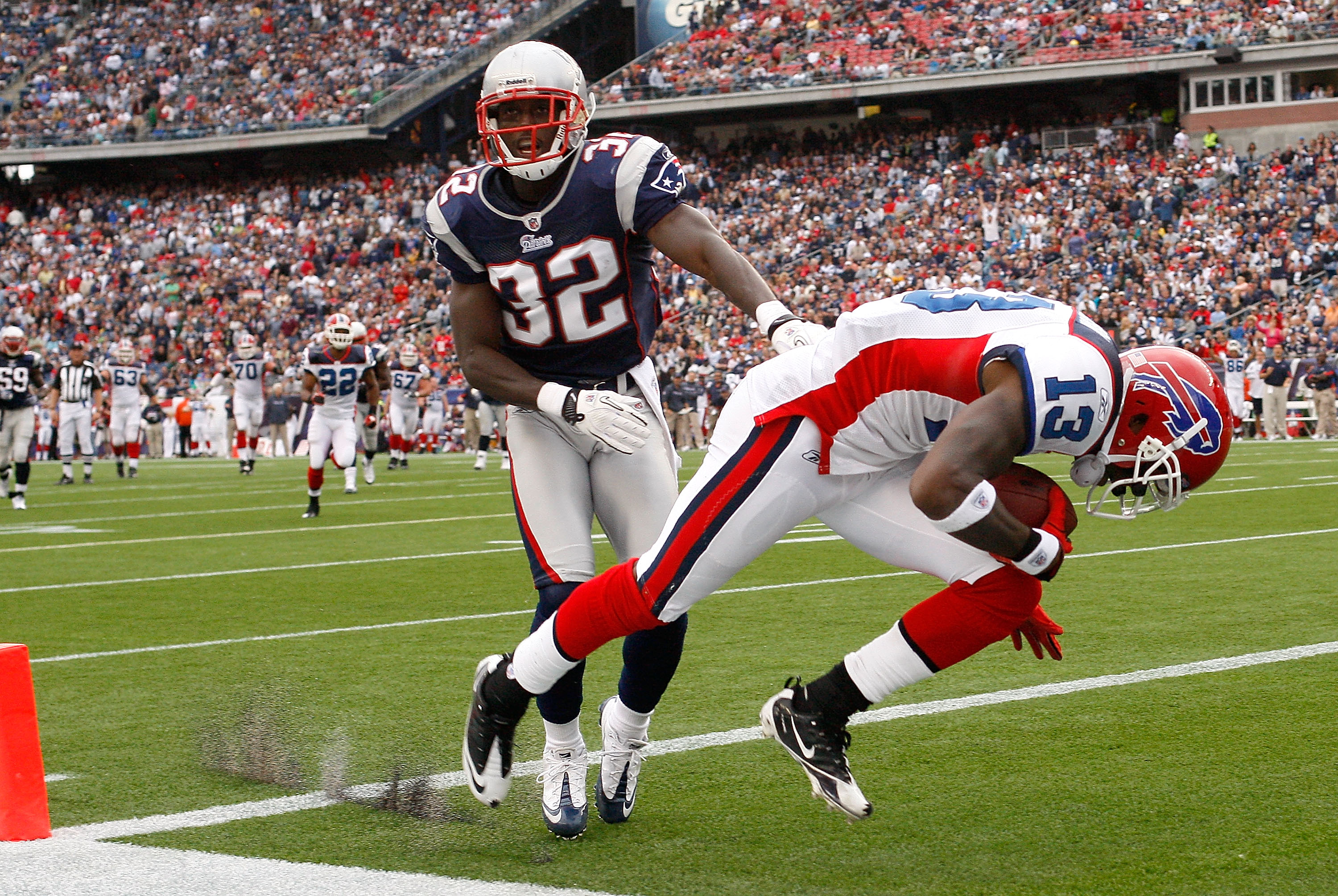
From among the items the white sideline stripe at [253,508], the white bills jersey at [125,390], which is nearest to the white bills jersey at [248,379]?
the white bills jersey at [125,390]

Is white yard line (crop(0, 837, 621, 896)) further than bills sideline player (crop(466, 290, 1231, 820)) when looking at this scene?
No

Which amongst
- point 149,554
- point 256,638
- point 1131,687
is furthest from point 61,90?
point 1131,687

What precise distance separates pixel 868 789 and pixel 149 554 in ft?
22.7

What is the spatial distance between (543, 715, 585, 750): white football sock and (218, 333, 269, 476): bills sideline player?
1536 cm

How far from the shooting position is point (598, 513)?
148 inches

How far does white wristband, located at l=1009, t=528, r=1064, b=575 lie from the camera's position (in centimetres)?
308

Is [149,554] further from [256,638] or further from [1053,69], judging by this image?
[1053,69]

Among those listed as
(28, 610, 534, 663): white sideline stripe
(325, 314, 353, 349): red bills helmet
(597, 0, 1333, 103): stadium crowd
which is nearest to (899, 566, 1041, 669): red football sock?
(28, 610, 534, 663): white sideline stripe

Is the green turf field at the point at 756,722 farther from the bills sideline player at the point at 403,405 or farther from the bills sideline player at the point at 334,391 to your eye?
the bills sideline player at the point at 403,405

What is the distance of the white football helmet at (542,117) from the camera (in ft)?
11.5

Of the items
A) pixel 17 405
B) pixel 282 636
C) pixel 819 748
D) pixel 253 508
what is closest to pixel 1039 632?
pixel 819 748

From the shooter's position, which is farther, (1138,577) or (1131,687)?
(1138,577)

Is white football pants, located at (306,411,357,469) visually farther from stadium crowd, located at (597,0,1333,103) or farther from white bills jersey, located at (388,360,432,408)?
stadium crowd, located at (597,0,1333,103)

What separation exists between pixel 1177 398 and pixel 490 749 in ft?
5.29
